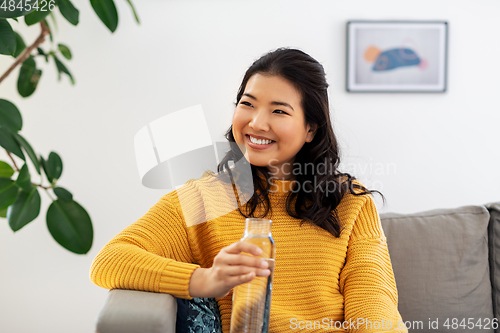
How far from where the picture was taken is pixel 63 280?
2.31m

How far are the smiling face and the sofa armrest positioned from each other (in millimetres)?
510

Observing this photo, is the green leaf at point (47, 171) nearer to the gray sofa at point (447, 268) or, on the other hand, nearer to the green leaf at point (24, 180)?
the green leaf at point (24, 180)

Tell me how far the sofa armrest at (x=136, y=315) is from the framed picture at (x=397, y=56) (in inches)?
66.2

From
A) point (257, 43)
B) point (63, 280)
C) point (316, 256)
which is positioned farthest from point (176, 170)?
point (63, 280)

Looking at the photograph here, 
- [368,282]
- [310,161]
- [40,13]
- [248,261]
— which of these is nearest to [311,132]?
[310,161]

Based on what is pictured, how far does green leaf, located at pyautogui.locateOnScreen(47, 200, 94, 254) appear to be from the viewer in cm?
55

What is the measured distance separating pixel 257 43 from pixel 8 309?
1.95 metres

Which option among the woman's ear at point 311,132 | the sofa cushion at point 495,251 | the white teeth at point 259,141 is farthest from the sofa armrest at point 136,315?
the sofa cushion at point 495,251

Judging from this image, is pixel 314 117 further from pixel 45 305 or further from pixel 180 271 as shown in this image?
pixel 45 305

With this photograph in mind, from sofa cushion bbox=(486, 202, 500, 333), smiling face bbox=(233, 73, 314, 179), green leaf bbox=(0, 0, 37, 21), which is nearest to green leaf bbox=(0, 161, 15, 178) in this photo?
green leaf bbox=(0, 0, 37, 21)

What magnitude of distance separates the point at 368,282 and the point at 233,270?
0.50 metres

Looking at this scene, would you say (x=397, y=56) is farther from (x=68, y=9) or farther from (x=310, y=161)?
(x=68, y=9)

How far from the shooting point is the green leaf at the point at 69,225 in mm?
552

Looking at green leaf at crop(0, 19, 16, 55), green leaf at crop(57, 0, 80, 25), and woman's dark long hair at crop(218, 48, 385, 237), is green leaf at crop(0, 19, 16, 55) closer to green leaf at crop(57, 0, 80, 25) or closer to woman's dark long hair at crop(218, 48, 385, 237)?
green leaf at crop(57, 0, 80, 25)
